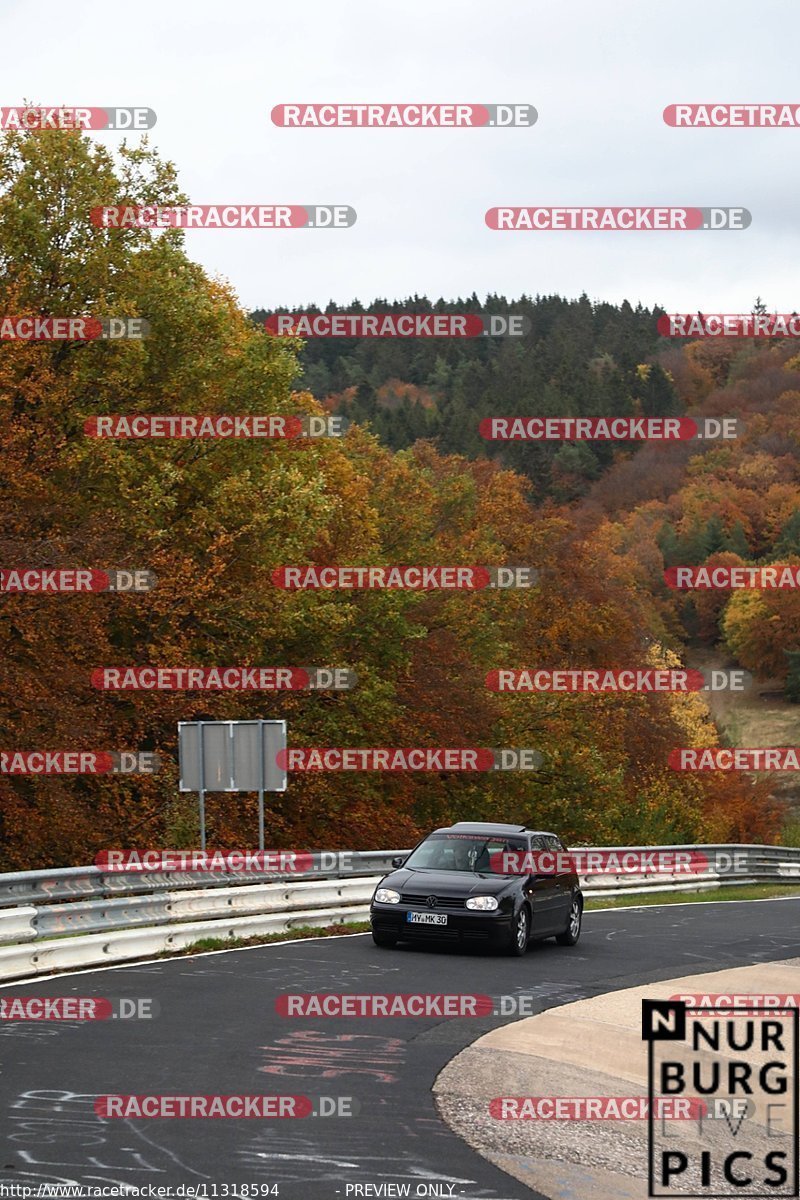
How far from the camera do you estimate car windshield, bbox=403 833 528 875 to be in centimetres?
1964

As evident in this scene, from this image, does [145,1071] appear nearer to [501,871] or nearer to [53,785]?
[501,871]

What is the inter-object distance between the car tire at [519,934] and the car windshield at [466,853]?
59cm

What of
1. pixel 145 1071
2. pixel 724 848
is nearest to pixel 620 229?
pixel 724 848

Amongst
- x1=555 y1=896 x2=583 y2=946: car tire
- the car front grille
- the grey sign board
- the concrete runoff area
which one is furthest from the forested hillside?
the concrete runoff area

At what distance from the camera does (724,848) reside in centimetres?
3934

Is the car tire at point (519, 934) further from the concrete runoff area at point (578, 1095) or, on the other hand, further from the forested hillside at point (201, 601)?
the forested hillside at point (201, 601)

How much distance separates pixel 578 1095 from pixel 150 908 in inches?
352

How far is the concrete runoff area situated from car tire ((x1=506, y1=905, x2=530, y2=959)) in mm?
3243

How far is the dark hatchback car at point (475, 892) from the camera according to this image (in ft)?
61.2

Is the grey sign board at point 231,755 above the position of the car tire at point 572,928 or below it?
above

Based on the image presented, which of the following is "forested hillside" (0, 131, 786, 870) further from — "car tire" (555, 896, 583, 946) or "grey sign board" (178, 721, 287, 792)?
"car tire" (555, 896, 583, 946)

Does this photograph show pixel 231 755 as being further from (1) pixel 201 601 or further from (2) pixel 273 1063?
(1) pixel 201 601

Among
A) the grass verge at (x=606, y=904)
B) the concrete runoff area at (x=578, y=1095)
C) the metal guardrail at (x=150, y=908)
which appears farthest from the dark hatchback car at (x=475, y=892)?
the concrete runoff area at (x=578, y=1095)

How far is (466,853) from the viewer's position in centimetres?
1984
